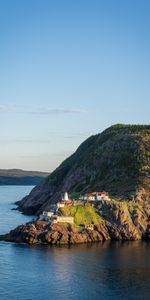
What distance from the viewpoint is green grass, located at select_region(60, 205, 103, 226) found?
157m

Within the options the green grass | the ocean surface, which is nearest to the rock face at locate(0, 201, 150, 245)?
the green grass

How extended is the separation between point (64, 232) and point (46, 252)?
17.7 m

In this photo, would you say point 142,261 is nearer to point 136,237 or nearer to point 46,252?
point 46,252

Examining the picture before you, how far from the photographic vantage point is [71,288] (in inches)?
3920

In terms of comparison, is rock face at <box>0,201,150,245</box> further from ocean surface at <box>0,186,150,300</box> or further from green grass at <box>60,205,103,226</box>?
ocean surface at <box>0,186,150,300</box>

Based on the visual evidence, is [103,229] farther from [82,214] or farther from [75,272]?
[75,272]

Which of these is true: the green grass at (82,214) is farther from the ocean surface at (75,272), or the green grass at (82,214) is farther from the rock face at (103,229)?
the ocean surface at (75,272)

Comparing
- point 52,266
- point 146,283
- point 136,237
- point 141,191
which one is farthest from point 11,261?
point 141,191

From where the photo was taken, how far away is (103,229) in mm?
159875

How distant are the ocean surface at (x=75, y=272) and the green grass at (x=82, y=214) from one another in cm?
1233

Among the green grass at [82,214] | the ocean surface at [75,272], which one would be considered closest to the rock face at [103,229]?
the green grass at [82,214]

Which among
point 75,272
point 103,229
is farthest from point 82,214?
point 75,272

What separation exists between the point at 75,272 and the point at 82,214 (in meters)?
49.0

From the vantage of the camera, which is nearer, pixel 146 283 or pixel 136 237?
pixel 146 283
